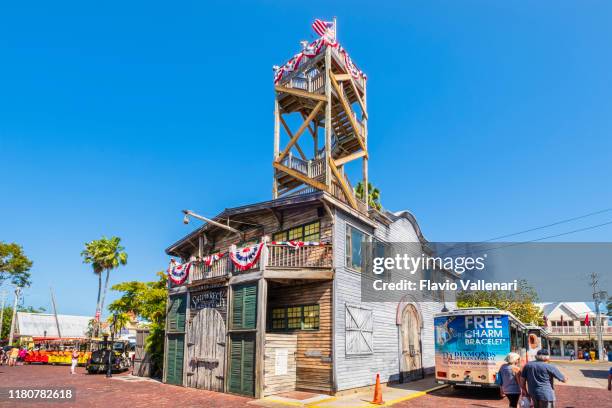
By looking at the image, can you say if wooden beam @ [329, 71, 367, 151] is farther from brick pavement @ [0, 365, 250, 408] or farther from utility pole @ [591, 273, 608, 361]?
utility pole @ [591, 273, 608, 361]

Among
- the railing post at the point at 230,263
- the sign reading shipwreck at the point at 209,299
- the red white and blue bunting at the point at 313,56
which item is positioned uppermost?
the red white and blue bunting at the point at 313,56

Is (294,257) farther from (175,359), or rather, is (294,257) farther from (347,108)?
(347,108)

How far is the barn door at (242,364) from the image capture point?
16300 millimetres

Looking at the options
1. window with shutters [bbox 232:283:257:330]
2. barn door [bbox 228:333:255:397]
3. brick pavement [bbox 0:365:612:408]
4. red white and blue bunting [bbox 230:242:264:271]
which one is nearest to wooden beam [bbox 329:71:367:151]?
red white and blue bunting [bbox 230:242:264:271]

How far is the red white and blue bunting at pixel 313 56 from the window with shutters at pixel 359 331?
44.8 feet

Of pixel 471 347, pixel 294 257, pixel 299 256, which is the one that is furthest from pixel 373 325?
pixel 294 257

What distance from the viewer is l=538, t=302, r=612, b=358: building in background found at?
61.9m

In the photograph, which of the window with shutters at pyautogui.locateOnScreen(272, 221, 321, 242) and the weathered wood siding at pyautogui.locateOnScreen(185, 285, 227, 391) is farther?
the window with shutters at pyautogui.locateOnScreen(272, 221, 321, 242)

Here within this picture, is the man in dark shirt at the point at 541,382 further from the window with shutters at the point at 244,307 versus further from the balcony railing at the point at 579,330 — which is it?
the balcony railing at the point at 579,330

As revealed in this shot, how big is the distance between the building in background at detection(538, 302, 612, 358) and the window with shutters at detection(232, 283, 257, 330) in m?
52.4

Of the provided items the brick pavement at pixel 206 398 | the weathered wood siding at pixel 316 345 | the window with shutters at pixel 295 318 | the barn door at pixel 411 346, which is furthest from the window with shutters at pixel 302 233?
the barn door at pixel 411 346

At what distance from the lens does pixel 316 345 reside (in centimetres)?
1700

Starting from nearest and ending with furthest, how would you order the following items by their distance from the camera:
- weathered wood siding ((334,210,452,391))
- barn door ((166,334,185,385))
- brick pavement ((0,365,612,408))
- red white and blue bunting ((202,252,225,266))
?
1. brick pavement ((0,365,612,408))
2. weathered wood siding ((334,210,452,391))
3. red white and blue bunting ((202,252,225,266))
4. barn door ((166,334,185,385))

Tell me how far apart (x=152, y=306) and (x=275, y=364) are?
18.6 metres
